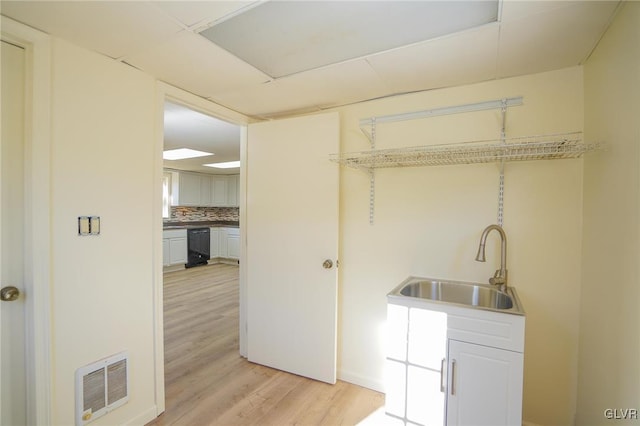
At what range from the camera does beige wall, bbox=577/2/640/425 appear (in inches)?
43.8

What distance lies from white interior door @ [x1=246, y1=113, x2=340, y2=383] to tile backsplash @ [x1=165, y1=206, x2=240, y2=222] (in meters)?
4.83

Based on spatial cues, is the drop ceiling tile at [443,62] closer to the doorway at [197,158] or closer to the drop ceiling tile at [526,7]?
the drop ceiling tile at [526,7]

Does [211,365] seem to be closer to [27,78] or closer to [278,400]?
[278,400]

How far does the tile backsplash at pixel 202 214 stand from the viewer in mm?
6998

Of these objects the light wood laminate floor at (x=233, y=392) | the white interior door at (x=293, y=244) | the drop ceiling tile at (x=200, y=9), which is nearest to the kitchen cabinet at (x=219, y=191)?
the light wood laminate floor at (x=233, y=392)

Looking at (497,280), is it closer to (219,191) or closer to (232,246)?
(232,246)

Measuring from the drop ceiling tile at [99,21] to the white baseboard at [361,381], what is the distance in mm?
2505

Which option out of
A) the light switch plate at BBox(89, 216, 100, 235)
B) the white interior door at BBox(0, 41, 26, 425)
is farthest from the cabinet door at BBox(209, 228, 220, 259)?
the white interior door at BBox(0, 41, 26, 425)

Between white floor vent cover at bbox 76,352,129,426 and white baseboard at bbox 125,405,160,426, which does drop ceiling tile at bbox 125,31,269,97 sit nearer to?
white floor vent cover at bbox 76,352,129,426

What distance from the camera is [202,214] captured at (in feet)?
25.4

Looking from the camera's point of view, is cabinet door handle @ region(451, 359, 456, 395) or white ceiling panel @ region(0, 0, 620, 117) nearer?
white ceiling panel @ region(0, 0, 620, 117)

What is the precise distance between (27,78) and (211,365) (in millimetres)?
2321

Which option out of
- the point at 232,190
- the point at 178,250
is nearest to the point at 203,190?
the point at 232,190

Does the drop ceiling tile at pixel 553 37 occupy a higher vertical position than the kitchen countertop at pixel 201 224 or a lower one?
higher
